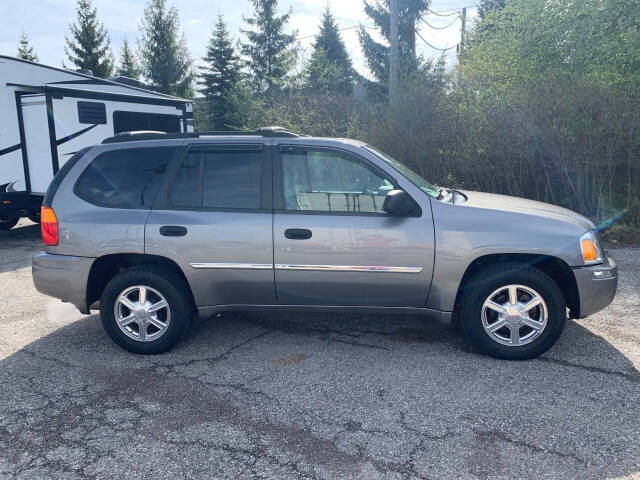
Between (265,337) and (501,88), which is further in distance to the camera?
(501,88)

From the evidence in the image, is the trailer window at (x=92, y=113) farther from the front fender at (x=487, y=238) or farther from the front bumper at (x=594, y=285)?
the front bumper at (x=594, y=285)

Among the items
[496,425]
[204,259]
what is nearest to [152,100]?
[204,259]

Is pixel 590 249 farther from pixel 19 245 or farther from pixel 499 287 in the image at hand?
pixel 19 245

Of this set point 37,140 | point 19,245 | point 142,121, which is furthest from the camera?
point 142,121

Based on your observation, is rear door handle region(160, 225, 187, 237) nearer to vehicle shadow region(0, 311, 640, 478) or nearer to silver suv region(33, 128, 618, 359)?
silver suv region(33, 128, 618, 359)

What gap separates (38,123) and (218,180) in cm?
701

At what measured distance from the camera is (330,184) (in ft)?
13.0

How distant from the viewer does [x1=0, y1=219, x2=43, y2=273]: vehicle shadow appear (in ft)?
25.1

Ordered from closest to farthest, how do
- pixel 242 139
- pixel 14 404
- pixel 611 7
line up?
pixel 14 404, pixel 242 139, pixel 611 7

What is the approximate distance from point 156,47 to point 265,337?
105ft

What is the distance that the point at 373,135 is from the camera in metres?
11.1

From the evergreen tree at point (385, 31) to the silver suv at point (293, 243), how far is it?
23.6 metres

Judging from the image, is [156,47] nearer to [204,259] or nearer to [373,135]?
[373,135]

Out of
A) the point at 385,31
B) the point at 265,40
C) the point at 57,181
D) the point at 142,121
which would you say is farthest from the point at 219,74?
the point at 57,181
